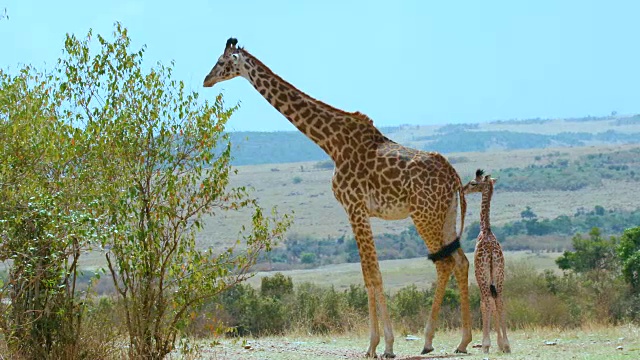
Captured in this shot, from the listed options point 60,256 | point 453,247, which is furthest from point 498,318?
point 60,256

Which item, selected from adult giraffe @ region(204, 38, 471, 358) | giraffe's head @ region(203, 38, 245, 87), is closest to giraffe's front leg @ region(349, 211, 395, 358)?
adult giraffe @ region(204, 38, 471, 358)

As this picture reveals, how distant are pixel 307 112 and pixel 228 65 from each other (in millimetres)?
1165

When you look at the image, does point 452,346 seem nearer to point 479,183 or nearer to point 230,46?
point 479,183

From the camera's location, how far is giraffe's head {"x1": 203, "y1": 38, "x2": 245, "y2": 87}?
14.1 meters

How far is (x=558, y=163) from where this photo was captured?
9469cm

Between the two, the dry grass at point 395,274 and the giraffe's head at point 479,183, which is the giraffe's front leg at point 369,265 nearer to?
the giraffe's head at point 479,183

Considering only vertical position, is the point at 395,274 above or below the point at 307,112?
below

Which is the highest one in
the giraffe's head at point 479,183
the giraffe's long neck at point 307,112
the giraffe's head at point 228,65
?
the giraffe's head at point 228,65

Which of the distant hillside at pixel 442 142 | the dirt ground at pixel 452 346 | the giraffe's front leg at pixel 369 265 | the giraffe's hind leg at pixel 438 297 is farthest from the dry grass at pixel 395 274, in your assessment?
the distant hillside at pixel 442 142

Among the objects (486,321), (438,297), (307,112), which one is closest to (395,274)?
(307,112)

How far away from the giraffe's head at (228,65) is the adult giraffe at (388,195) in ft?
4.22

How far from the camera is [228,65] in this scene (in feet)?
46.5

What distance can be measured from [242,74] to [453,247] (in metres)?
3.49

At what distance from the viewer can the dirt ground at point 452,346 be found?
12680mm
